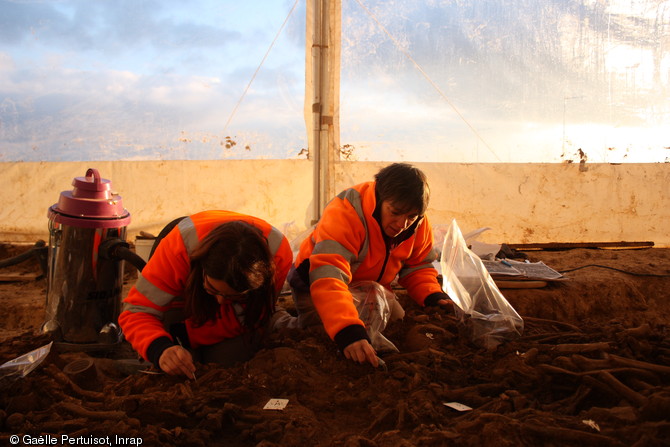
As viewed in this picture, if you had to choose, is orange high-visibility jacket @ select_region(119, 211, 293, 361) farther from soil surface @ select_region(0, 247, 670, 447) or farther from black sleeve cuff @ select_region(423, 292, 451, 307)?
black sleeve cuff @ select_region(423, 292, 451, 307)

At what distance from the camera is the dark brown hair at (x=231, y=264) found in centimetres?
173

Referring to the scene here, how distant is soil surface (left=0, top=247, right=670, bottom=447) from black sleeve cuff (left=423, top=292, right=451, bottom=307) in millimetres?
134

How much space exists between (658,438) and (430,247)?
1.58 meters

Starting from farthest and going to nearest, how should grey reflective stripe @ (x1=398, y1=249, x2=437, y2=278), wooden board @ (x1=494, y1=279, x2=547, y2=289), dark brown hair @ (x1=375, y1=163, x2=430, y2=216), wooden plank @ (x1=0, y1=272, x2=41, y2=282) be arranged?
1. wooden plank @ (x1=0, y1=272, x2=41, y2=282)
2. wooden board @ (x1=494, y1=279, x2=547, y2=289)
3. grey reflective stripe @ (x1=398, y1=249, x2=437, y2=278)
4. dark brown hair @ (x1=375, y1=163, x2=430, y2=216)

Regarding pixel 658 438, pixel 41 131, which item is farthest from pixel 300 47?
pixel 658 438

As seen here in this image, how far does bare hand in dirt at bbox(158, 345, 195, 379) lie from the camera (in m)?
1.88

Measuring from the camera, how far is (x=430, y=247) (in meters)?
2.74

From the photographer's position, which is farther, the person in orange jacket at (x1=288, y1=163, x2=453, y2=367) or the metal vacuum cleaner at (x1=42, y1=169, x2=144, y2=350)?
the metal vacuum cleaner at (x1=42, y1=169, x2=144, y2=350)

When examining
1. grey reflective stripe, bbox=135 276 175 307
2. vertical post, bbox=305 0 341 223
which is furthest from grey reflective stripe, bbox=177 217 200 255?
vertical post, bbox=305 0 341 223

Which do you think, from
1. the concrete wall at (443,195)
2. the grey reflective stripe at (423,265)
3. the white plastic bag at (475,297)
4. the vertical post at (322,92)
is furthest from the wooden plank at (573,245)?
the white plastic bag at (475,297)

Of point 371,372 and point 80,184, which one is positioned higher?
point 80,184

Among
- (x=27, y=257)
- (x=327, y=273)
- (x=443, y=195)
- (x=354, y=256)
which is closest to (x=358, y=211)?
(x=354, y=256)

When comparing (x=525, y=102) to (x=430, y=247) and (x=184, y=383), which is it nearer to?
(x=430, y=247)

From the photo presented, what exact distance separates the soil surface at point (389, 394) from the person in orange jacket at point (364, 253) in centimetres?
17
